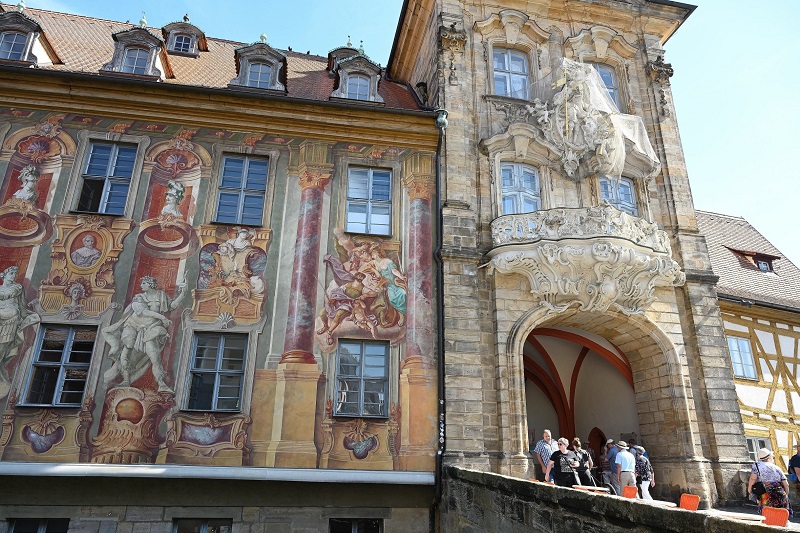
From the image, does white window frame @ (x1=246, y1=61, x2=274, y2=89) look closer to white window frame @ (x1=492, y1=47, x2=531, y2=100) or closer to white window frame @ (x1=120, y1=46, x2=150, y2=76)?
white window frame @ (x1=120, y1=46, x2=150, y2=76)

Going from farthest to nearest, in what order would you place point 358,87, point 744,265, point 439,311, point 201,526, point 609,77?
1. point 744,265
2. point 609,77
3. point 358,87
4. point 439,311
5. point 201,526

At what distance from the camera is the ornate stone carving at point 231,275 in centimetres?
1009

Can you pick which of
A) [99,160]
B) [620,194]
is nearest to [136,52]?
[99,160]

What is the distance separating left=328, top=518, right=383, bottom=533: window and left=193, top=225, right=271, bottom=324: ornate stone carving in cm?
387

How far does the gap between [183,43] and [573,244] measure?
12677mm

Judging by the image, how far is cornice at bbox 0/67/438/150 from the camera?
432 inches

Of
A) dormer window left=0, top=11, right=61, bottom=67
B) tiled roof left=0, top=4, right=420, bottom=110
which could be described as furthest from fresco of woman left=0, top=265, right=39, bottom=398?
tiled roof left=0, top=4, right=420, bottom=110

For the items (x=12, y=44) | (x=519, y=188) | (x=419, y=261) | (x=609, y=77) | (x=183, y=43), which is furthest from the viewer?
(x=183, y=43)

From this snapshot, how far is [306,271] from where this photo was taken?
10.6m

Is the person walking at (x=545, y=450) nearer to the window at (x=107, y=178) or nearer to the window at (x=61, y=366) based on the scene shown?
the window at (x=61, y=366)

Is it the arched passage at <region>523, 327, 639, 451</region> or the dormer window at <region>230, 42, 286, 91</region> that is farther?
the arched passage at <region>523, 327, 639, 451</region>

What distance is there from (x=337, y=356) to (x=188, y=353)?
269cm

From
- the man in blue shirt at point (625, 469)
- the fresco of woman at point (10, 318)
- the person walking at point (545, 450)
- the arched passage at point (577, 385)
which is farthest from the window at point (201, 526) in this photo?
the arched passage at point (577, 385)

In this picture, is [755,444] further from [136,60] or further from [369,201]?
[136,60]
